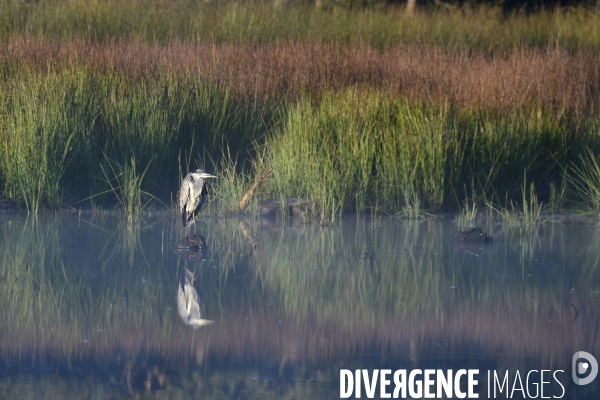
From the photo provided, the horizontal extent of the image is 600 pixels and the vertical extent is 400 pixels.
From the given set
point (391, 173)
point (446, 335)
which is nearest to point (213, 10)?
point (391, 173)

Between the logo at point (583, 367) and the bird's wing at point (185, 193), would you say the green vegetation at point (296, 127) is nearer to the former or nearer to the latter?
the bird's wing at point (185, 193)

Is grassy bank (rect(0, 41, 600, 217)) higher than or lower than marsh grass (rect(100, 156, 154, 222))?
higher

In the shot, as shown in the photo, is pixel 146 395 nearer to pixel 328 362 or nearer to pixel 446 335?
pixel 328 362

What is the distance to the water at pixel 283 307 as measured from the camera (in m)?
3.53

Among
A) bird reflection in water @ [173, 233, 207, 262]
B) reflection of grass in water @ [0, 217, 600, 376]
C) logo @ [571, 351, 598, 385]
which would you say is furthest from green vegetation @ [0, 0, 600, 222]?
logo @ [571, 351, 598, 385]

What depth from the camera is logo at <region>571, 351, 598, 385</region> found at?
3.54 meters

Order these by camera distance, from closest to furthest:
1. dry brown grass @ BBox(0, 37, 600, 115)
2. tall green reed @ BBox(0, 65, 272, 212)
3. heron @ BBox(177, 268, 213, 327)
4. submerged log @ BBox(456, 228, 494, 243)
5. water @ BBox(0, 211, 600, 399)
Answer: water @ BBox(0, 211, 600, 399), heron @ BBox(177, 268, 213, 327), submerged log @ BBox(456, 228, 494, 243), tall green reed @ BBox(0, 65, 272, 212), dry brown grass @ BBox(0, 37, 600, 115)

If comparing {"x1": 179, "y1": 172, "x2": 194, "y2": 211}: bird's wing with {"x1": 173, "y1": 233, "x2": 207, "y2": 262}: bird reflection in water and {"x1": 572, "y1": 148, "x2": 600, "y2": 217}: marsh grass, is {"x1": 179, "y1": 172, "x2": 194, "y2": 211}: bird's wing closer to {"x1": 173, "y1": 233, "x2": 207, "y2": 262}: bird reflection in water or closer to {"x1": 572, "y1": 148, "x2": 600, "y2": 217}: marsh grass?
{"x1": 173, "y1": 233, "x2": 207, "y2": 262}: bird reflection in water

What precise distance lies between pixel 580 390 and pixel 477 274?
1.72 meters

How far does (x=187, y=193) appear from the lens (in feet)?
20.2

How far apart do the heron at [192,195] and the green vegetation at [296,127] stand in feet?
1.86

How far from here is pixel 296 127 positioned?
7.20m

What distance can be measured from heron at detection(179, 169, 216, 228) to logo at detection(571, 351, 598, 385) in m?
2.95

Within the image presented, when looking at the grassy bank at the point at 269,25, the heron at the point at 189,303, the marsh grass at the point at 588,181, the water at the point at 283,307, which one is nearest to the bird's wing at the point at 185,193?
the water at the point at 283,307
